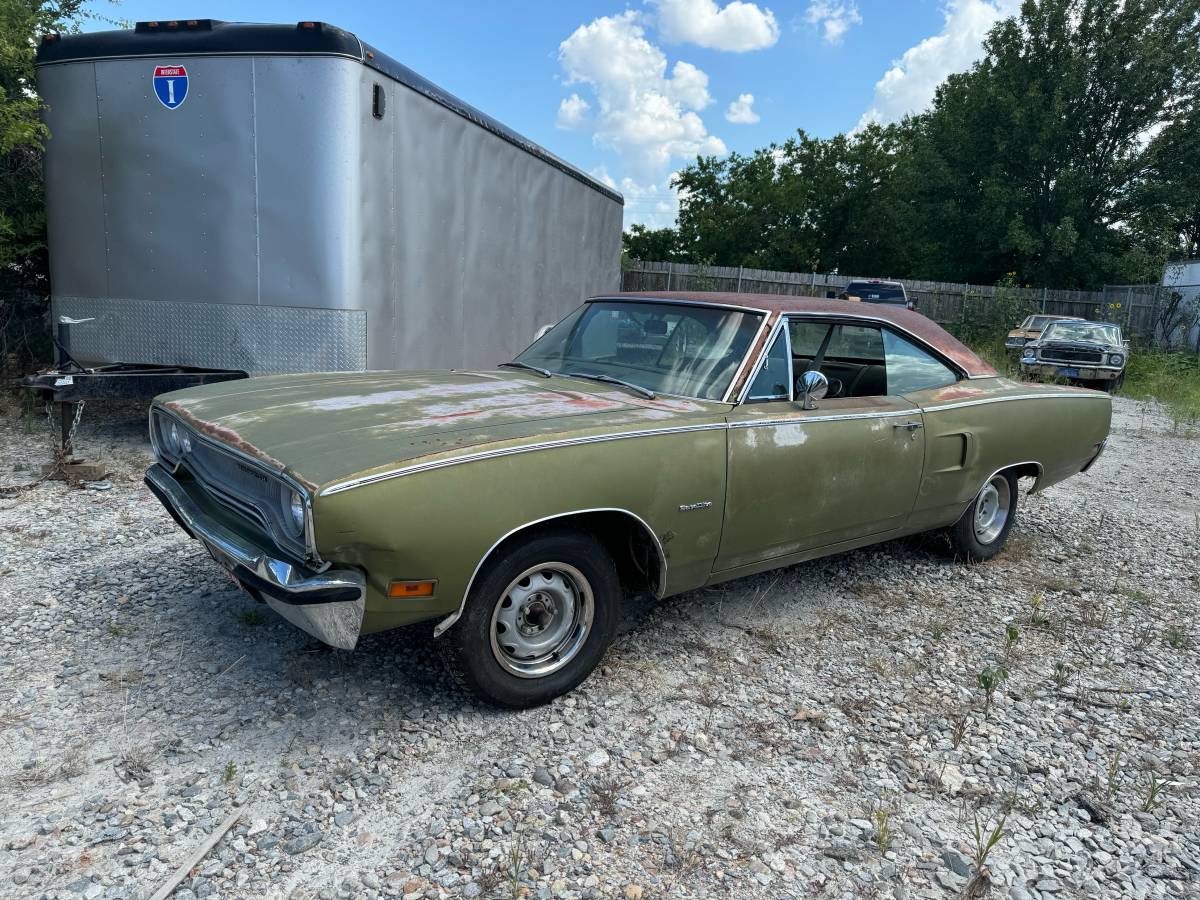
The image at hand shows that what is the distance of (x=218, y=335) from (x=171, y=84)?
184 cm

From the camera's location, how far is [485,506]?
263 centimetres

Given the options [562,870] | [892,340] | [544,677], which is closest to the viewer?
[562,870]

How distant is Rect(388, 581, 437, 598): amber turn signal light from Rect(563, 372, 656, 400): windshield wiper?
1.40 meters

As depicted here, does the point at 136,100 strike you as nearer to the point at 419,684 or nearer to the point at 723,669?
the point at 419,684

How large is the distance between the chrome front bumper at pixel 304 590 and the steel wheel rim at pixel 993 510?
382 cm

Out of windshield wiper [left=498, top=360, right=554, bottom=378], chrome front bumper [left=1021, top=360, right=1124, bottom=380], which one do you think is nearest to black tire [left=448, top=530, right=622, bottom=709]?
windshield wiper [left=498, top=360, right=554, bottom=378]

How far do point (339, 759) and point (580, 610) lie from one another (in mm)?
962

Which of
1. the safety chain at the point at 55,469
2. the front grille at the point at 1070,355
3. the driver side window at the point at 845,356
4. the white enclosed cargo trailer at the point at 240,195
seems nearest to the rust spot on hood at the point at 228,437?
the driver side window at the point at 845,356

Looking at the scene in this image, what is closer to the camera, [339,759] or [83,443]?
[339,759]

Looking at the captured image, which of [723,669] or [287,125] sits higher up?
[287,125]

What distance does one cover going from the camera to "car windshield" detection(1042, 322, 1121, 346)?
15562mm

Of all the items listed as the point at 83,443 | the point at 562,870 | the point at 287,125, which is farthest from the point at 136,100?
the point at 562,870

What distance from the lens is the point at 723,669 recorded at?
3.46m

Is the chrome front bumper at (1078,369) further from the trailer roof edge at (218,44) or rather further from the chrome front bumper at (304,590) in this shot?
the chrome front bumper at (304,590)
